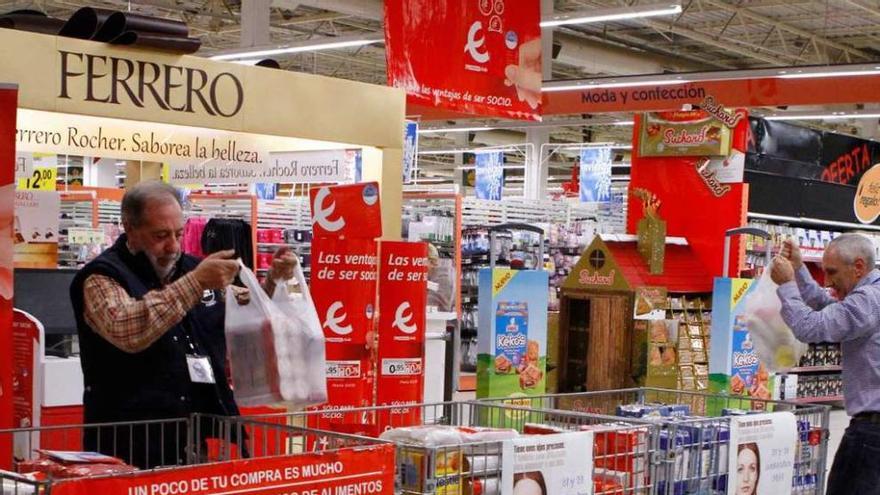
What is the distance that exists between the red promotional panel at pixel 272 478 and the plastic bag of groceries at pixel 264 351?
796 mm

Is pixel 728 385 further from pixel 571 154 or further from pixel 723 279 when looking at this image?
pixel 571 154

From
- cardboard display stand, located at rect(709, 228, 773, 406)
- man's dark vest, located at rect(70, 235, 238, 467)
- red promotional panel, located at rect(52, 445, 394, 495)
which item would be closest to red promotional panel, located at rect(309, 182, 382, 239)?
man's dark vest, located at rect(70, 235, 238, 467)

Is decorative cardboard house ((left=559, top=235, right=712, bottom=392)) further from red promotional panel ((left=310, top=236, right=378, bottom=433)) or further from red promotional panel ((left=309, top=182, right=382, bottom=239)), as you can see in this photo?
red promotional panel ((left=309, top=182, right=382, bottom=239))

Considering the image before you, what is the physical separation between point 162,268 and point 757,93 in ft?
45.5

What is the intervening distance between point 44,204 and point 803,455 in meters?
5.67

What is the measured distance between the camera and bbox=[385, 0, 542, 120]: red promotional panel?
27.7 ft

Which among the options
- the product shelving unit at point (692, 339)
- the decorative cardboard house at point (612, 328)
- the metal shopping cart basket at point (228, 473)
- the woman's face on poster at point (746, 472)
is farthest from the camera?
the product shelving unit at point (692, 339)

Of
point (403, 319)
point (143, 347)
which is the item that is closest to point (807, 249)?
point (403, 319)

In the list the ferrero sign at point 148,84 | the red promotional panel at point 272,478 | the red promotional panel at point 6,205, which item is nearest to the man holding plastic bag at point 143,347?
the red promotional panel at point 6,205

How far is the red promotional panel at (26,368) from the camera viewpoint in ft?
16.3

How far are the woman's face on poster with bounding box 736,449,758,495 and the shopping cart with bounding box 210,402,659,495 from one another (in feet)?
1.10

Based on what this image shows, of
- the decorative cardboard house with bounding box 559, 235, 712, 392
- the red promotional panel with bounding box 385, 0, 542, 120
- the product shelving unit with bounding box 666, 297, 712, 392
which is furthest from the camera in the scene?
the product shelving unit with bounding box 666, 297, 712, 392

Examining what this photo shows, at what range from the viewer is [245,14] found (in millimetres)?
15094

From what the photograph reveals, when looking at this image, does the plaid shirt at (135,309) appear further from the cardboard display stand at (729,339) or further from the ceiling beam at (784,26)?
the ceiling beam at (784,26)
